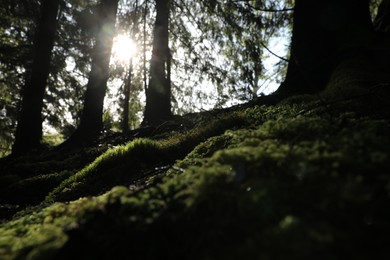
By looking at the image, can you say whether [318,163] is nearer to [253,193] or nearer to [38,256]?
[253,193]

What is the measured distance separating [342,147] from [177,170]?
1.13m

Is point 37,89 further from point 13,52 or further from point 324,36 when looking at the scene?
point 324,36

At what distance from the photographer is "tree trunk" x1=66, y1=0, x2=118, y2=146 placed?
9773mm

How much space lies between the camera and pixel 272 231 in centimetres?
112

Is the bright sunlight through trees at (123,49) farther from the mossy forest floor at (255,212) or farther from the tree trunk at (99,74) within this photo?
the mossy forest floor at (255,212)

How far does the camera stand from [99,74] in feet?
33.1

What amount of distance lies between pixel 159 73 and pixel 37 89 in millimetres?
3842

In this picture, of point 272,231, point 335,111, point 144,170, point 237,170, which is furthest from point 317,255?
point 144,170

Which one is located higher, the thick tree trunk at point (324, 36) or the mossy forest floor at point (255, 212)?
the thick tree trunk at point (324, 36)

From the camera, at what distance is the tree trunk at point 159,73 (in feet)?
35.8

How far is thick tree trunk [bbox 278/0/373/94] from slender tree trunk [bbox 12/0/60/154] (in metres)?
8.02

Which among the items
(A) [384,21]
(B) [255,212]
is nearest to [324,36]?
(A) [384,21]


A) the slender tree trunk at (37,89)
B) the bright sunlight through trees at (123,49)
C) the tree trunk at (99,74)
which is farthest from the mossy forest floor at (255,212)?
the bright sunlight through trees at (123,49)

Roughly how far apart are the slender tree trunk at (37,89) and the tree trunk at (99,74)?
1997 mm
